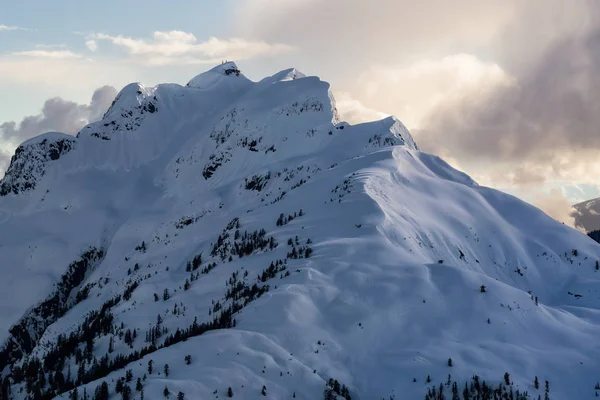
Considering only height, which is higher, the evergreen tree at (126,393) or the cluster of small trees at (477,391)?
the evergreen tree at (126,393)

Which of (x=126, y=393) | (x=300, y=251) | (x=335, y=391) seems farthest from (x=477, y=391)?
(x=300, y=251)

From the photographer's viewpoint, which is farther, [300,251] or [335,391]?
[300,251]

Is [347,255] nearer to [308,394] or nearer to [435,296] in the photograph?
[435,296]

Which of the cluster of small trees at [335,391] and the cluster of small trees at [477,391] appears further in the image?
the cluster of small trees at [477,391]

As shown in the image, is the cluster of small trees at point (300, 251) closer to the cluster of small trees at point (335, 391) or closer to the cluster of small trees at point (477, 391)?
the cluster of small trees at point (335, 391)

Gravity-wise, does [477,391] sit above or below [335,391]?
below

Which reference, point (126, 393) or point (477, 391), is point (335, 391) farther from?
point (126, 393)

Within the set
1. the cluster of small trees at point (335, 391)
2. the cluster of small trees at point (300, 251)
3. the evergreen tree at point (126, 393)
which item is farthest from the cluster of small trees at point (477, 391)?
the cluster of small trees at point (300, 251)

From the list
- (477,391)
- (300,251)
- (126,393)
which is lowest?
(477,391)

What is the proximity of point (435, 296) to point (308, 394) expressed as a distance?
49058 mm

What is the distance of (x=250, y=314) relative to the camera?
5822 inches

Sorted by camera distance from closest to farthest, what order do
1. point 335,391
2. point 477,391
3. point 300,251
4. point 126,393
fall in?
point 126,393, point 477,391, point 335,391, point 300,251

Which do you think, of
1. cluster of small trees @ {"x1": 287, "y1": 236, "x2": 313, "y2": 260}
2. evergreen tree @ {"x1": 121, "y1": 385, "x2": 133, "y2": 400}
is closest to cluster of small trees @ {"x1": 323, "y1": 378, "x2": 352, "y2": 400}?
evergreen tree @ {"x1": 121, "y1": 385, "x2": 133, "y2": 400}

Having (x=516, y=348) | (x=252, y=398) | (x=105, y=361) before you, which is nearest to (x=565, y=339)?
(x=516, y=348)
